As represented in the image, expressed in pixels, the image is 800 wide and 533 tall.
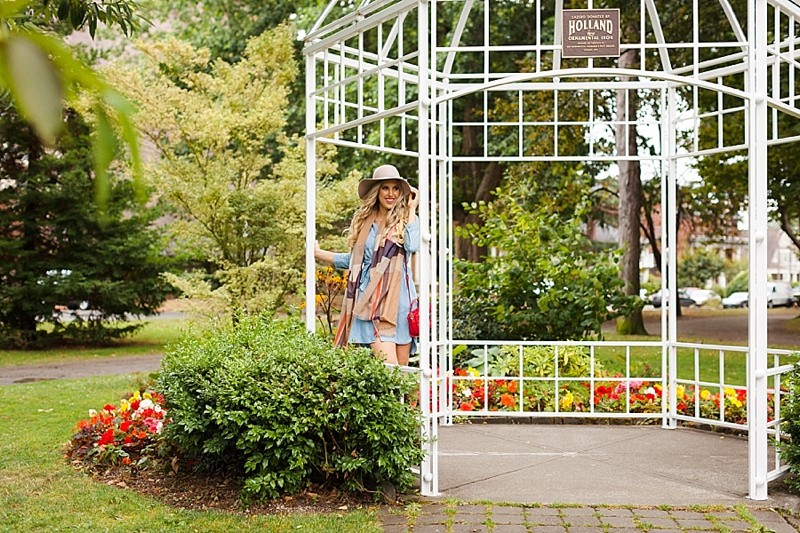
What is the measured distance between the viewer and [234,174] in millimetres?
13508

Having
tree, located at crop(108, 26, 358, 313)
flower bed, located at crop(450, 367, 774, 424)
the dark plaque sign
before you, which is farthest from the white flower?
tree, located at crop(108, 26, 358, 313)

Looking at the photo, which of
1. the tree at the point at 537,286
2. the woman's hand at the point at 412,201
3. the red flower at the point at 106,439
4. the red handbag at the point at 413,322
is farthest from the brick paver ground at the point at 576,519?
the tree at the point at 537,286

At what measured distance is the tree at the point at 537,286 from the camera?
31.7ft

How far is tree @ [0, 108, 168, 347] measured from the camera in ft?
53.9

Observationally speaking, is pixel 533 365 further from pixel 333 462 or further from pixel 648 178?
pixel 648 178

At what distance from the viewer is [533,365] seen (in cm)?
888

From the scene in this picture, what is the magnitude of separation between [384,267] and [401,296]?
240 mm

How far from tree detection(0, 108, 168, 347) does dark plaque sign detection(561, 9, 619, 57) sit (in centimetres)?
1194

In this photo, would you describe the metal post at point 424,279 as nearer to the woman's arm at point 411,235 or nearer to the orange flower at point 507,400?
the woman's arm at point 411,235

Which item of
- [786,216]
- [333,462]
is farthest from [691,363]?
[786,216]

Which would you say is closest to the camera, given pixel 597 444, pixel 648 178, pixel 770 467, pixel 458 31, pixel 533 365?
pixel 770 467

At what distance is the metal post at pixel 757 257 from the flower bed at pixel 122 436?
12.5 ft

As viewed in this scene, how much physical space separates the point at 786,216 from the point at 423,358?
25954 millimetres

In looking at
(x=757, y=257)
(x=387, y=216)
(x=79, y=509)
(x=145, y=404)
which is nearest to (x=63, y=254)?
(x=145, y=404)
